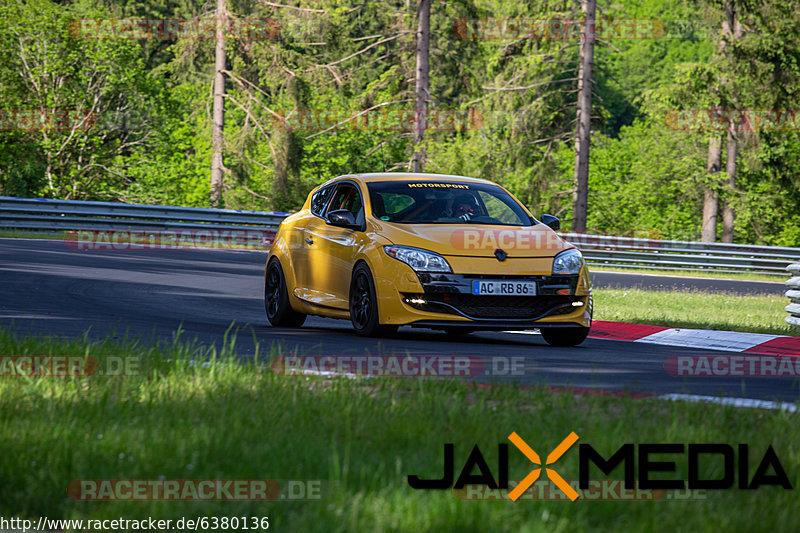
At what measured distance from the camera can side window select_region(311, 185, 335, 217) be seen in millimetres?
11795

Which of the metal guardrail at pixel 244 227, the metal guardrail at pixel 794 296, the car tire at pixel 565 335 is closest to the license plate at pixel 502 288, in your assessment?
the car tire at pixel 565 335

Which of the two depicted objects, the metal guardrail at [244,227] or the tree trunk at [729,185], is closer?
the metal guardrail at [244,227]

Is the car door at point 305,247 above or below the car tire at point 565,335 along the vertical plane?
above

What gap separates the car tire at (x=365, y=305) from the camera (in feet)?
31.9

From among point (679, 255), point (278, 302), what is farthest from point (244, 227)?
point (278, 302)

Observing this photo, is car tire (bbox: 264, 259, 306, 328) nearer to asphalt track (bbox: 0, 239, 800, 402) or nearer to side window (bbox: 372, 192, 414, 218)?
asphalt track (bbox: 0, 239, 800, 402)

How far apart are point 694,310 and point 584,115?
21.0 m

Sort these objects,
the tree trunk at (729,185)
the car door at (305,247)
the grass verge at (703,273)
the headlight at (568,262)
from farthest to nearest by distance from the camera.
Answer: the tree trunk at (729,185) < the grass verge at (703,273) < the car door at (305,247) < the headlight at (568,262)

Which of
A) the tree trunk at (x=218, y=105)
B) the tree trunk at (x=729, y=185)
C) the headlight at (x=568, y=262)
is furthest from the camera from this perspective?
the tree trunk at (x=729, y=185)

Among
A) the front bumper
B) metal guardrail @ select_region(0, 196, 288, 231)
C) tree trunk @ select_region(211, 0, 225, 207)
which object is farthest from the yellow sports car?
tree trunk @ select_region(211, 0, 225, 207)

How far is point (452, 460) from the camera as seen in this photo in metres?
4.43

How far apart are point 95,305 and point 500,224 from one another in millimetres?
4849

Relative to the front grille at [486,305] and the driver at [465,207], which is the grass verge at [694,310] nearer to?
the driver at [465,207]

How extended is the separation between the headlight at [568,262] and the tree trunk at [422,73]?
27.5 meters
